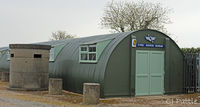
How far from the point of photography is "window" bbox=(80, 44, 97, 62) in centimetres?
1592

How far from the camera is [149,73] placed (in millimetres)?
16188

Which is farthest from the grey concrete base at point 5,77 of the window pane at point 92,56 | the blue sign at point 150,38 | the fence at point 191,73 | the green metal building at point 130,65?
the fence at point 191,73

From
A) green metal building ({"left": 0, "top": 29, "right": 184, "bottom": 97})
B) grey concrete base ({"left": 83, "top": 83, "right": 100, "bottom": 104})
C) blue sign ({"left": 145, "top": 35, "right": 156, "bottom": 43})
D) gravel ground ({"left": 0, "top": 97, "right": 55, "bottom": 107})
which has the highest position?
blue sign ({"left": 145, "top": 35, "right": 156, "bottom": 43})

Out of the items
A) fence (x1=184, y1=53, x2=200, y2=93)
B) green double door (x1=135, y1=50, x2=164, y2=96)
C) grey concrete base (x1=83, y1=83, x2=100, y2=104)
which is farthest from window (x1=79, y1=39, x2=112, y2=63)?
fence (x1=184, y1=53, x2=200, y2=93)

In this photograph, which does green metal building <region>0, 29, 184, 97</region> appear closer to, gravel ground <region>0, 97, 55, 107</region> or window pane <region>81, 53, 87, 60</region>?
window pane <region>81, 53, 87, 60</region>

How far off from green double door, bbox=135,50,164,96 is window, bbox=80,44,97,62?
2.27 meters

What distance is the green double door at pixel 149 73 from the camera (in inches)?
623

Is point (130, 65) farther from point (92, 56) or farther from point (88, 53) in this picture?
point (88, 53)

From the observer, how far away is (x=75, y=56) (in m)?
18.0

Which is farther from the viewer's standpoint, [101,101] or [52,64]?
[52,64]

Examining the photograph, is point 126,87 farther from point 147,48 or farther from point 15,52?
point 15,52

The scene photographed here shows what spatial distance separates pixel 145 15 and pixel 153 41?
2531 centimetres

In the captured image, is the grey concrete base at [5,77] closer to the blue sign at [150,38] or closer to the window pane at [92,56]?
the window pane at [92,56]

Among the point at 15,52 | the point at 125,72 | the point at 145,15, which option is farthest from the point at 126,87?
the point at 145,15
